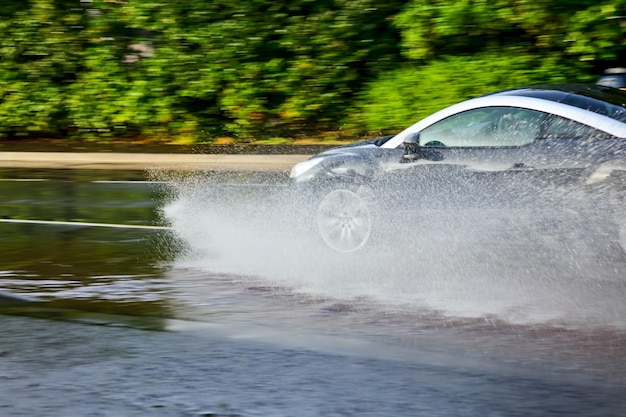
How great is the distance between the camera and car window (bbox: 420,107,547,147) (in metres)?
9.77

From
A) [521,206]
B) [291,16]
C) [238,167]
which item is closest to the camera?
[521,206]

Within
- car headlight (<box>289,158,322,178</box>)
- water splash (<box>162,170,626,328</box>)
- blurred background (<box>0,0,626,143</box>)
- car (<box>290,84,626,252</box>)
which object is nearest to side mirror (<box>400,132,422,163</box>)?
car (<box>290,84,626,252</box>)

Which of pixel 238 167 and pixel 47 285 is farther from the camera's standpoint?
pixel 238 167

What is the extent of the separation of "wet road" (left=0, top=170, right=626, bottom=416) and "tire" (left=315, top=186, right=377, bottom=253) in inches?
8.5

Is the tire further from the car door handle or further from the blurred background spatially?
the blurred background

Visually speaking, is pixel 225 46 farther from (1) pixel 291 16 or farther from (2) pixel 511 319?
(2) pixel 511 319

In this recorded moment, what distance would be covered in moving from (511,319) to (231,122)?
47.8 feet

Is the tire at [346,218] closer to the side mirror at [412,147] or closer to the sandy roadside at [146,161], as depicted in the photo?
the side mirror at [412,147]

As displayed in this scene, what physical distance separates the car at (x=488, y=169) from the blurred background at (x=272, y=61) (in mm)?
8754

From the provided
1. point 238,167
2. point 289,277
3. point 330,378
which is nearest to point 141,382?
point 330,378

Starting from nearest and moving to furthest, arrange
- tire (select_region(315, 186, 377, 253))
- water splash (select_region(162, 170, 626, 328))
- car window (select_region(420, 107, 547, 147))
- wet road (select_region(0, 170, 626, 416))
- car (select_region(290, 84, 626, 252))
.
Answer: wet road (select_region(0, 170, 626, 416)) → water splash (select_region(162, 170, 626, 328)) → car (select_region(290, 84, 626, 252)) → car window (select_region(420, 107, 547, 147)) → tire (select_region(315, 186, 377, 253))

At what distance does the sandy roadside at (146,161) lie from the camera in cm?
1894

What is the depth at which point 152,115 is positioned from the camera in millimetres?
22234

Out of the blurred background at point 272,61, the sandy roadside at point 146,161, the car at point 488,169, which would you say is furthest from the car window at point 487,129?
the blurred background at point 272,61
